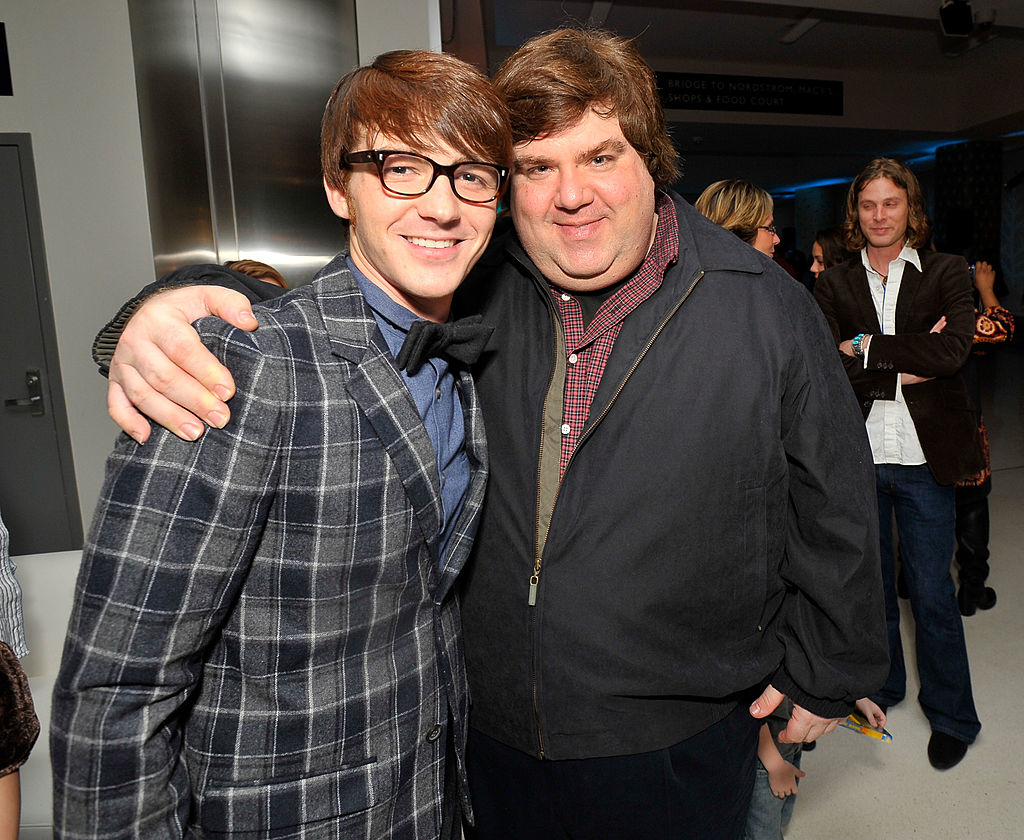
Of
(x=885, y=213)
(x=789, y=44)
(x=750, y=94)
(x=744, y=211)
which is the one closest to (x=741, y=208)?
(x=744, y=211)

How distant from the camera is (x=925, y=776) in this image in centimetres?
266

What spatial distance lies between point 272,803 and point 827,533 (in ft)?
3.33

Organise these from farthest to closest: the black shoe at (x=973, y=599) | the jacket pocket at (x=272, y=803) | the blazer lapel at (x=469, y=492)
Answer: the black shoe at (x=973, y=599) < the blazer lapel at (x=469, y=492) < the jacket pocket at (x=272, y=803)

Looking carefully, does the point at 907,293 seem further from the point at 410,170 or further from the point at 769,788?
the point at 410,170

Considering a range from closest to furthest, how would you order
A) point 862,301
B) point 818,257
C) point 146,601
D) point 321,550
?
point 146,601
point 321,550
point 862,301
point 818,257

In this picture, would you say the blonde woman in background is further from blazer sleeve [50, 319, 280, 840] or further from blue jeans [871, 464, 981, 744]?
blazer sleeve [50, 319, 280, 840]

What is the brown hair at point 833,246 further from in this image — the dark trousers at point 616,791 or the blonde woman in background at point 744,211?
the dark trousers at point 616,791

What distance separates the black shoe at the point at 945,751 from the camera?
268cm

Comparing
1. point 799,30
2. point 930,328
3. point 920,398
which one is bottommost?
point 920,398

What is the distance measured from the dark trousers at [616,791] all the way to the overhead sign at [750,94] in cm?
902

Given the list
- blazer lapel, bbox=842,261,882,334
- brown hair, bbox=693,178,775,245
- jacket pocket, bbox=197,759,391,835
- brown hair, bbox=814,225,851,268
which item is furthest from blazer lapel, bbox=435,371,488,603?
brown hair, bbox=814,225,851,268

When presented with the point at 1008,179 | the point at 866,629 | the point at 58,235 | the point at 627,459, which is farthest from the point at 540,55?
the point at 1008,179

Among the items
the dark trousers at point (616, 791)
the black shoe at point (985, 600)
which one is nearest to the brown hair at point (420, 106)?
the dark trousers at point (616, 791)

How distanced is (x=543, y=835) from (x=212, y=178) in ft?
9.45
